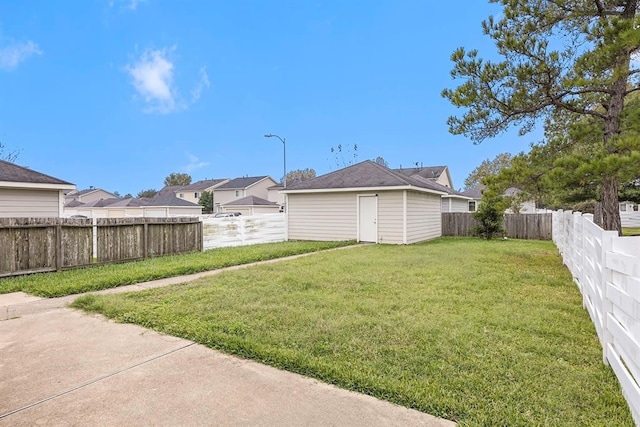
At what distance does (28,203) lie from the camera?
10609 mm

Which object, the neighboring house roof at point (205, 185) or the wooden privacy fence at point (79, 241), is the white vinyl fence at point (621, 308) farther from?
the neighboring house roof at point (205, 185)

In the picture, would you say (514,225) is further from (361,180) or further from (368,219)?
(361,180)

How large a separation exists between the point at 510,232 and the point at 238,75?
63.0 ft

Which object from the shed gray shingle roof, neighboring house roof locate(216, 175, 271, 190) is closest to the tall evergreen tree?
the shed gray shingle roof

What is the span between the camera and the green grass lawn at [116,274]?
20.2ft

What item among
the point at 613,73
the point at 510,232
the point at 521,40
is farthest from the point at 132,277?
the point at 510,232

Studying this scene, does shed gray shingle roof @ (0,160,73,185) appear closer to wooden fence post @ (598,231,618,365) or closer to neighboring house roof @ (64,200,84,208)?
wooden fence post @ (598,231,618,365)

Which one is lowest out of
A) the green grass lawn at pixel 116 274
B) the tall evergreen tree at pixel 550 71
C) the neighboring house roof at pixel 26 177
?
the green grass lawn at pixel 116 274

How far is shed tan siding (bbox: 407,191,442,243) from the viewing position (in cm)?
1406

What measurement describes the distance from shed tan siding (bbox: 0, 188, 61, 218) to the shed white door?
10.2 meters

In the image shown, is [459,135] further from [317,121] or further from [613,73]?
[317,121]

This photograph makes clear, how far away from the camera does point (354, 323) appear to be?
410cm

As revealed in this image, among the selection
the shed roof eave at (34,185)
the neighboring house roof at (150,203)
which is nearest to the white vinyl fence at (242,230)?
the shed roof eave at (34,185)

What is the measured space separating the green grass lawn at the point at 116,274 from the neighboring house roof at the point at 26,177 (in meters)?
4.19
